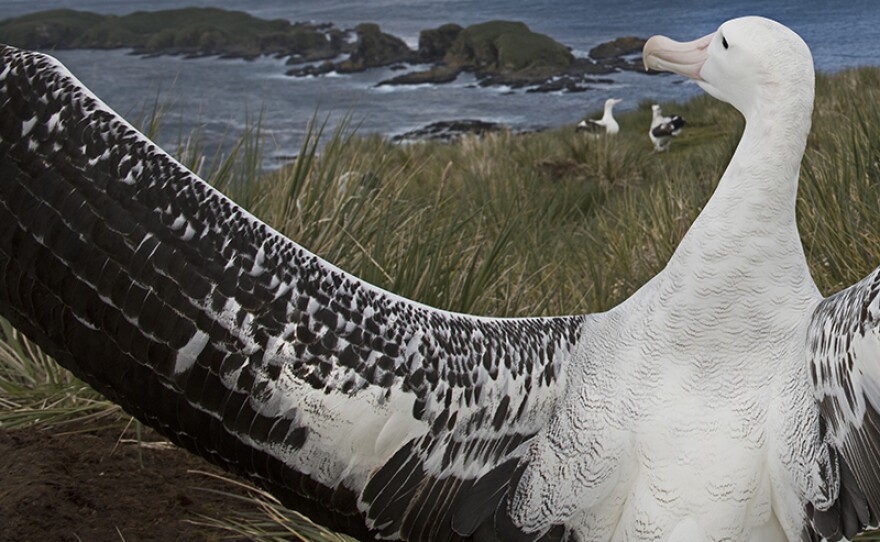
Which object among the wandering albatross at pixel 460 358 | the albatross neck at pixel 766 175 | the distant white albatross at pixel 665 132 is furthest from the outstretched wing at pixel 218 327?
the distant white albatross at pixel 665 132

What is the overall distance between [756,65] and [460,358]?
3.34ft

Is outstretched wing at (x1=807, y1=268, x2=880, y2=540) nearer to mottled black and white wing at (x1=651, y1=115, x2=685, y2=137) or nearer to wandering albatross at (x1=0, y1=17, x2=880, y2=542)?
wandering albatross at (x1=0, y1=17, x2=880, y2=542)

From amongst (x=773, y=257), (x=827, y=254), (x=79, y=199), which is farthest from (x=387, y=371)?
(x=827, y=254)

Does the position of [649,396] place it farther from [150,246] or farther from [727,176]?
[150,246]

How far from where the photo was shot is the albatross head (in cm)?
261

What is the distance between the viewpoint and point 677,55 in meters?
3.13

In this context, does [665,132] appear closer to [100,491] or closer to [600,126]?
[600,126]

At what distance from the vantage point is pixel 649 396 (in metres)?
2.61

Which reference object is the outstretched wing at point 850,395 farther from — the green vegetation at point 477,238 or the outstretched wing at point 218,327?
the green vegetation at point 477,238

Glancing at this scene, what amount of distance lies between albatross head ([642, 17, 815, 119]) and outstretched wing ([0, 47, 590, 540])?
898mm

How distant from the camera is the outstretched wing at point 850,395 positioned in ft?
7.62

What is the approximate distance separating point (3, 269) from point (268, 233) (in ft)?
1.92

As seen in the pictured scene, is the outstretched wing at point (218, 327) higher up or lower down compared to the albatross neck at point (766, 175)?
lower down

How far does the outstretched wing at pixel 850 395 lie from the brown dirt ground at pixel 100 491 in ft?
6.04
